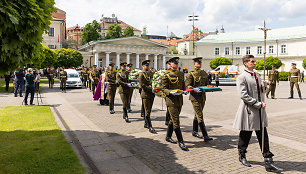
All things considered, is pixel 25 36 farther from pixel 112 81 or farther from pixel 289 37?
pixel 289 37

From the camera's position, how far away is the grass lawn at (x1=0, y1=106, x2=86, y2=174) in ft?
15.8

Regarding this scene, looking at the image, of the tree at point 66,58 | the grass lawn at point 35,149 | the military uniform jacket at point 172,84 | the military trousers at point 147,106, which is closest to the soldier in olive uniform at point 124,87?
the military trousers at point 147,106

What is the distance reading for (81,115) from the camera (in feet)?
34.4

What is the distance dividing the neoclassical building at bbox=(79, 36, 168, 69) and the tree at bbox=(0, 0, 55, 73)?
57048 millimetres

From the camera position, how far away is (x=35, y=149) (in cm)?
588

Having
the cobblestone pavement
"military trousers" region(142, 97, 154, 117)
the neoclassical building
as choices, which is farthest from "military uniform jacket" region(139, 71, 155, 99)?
the neoclassical building

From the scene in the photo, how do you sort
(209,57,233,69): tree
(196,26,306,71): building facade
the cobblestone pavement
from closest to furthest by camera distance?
the cobblestone pavement, (209,57,233,69): tree, (196,26,306,71): building facade

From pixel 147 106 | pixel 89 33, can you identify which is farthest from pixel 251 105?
pixel 89 33

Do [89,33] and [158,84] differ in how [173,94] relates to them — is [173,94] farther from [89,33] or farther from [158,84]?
[89,33]

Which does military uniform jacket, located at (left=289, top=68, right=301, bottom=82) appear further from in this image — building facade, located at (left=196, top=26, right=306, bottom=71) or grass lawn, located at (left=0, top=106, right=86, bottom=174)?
building facade, located at (left=196, top=26, right=306, bottom=71)

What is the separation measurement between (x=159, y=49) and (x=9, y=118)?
212ft

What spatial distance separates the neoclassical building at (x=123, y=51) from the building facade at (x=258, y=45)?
13.6m

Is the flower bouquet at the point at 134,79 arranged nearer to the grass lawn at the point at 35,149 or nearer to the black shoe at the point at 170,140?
the grass lawn at the point at 35,149

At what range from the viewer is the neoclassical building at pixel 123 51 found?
6256 cm
